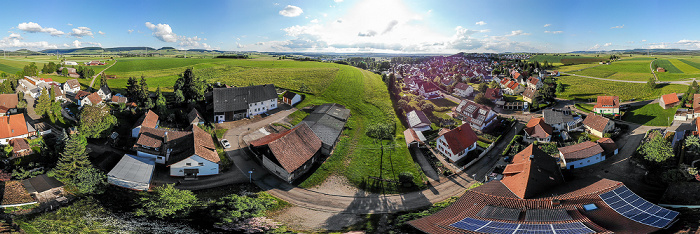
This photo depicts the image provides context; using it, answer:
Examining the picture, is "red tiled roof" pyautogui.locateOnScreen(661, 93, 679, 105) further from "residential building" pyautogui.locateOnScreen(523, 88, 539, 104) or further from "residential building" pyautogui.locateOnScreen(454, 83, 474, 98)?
"residential building" pyautogui.locateOnScreen(454, 83, 474, 98)

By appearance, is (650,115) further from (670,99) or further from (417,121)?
(417,121)

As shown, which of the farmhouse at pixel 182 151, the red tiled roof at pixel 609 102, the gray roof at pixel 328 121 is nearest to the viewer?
the farmhouse at pixel 182 151

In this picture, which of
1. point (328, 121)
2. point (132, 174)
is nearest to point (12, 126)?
point (132, 174)

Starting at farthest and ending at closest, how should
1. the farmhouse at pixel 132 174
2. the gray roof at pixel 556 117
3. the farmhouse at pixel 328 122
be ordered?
the gray roof at pixel 556 117, the farmhouse at pixel 328 122, the farmhouse at pixel 132 174

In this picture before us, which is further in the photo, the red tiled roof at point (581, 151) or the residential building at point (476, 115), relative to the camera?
the residential building at point (476, 115)

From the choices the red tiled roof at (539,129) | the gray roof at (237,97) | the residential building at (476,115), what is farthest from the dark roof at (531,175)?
the gray roof at (237,97)

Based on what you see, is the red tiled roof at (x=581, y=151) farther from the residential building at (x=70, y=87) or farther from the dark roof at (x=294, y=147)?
the residential building at (x=70, y=87)

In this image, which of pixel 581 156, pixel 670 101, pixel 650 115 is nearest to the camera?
pixel 581 156
